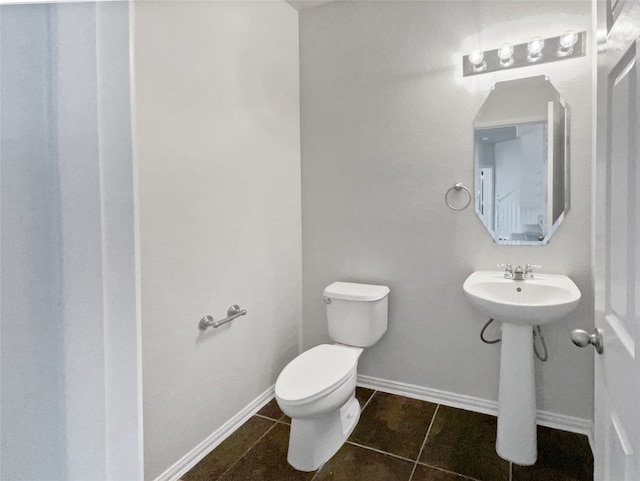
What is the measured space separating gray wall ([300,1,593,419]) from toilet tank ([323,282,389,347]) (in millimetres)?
150

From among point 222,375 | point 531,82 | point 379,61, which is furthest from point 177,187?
point 531,82

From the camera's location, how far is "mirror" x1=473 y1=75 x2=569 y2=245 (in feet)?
5.82

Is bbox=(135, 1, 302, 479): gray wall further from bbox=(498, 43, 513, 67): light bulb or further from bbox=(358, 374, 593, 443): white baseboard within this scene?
bbox=(498, 43, 513, 67): light bulb

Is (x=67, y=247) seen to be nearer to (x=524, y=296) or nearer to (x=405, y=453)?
(x=405, y=453)

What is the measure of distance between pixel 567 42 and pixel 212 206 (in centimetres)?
192

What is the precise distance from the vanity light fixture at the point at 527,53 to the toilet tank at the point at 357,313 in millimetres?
1362

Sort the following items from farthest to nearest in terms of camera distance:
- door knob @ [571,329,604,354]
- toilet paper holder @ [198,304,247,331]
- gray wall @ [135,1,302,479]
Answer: toilet paper holder @ [198,304,247,331], gray wall @ [135,1,302,479], door knob @ [571,329,604,354]

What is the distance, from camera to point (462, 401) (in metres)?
2.04

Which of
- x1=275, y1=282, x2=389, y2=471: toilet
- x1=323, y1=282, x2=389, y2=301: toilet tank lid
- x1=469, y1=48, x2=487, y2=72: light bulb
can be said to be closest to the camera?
x1=275, y1=282, x2=389, y2=471: toilet

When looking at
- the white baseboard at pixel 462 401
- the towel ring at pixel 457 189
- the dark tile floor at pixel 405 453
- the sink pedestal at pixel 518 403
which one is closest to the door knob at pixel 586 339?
the sink pedestal at pixel 518 403

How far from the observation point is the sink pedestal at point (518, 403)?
160 cm

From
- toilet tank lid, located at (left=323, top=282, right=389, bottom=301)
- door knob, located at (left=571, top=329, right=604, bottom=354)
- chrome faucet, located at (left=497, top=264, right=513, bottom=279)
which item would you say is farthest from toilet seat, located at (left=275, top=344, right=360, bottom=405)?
door knob, located at (left=571, top=329, right=604, bottom=354)

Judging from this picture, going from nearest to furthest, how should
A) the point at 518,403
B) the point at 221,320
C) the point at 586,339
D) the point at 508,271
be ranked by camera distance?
the point at 586,339 → the point at 518,403 → the point at 221,320 → the point at 508,271

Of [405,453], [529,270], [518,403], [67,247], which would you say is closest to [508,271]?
[529,270]
